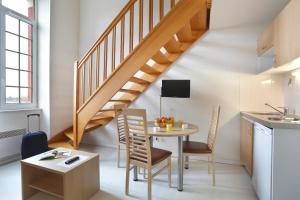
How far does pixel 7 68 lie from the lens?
3.20 metres

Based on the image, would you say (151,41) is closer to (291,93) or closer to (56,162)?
(56,162)

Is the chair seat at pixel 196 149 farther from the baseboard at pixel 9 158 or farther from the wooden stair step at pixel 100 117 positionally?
the baseboard at pixel 9 158

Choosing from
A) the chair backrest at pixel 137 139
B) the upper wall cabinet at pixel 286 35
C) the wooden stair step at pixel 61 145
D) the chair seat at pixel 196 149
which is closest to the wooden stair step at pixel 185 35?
the upper wall cabinet at pixel 286 35

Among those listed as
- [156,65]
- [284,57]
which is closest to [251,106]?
[284,57]

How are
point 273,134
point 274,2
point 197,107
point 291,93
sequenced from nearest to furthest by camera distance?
1. point 273,134
2. point 274,2
3. point 291,93
4. point 197,107

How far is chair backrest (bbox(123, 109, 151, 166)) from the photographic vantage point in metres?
1.99

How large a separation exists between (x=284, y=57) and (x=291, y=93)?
3.27 feet

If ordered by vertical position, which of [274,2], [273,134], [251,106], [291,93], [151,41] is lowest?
[273,134]

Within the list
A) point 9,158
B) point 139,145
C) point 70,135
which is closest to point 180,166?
point 139,145

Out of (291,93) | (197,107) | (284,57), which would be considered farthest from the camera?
(197,107)

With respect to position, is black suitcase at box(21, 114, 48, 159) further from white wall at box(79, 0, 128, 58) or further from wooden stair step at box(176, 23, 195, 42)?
wooden stair step at box(176, 23, 195, 42)

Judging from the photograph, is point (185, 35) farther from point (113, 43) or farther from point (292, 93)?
point (292, 93)

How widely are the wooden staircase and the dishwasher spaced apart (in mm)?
1661

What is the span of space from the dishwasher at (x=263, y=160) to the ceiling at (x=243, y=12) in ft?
4.97
